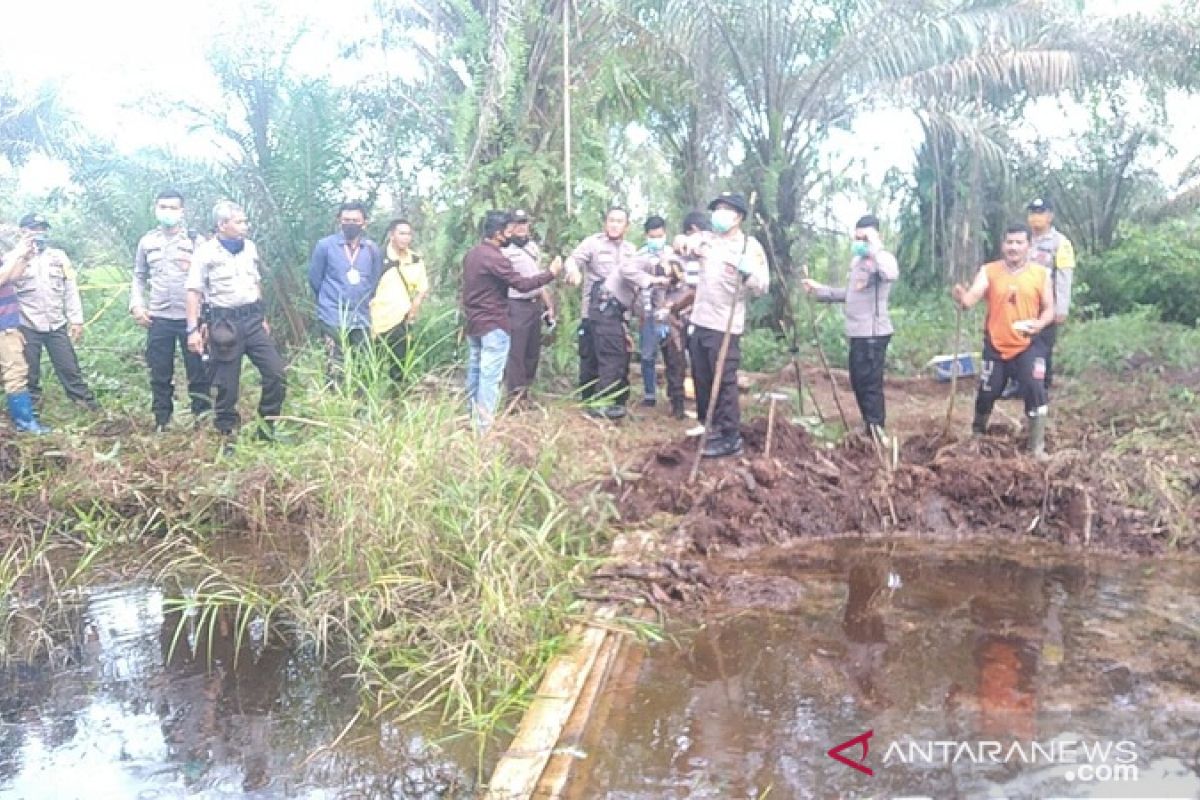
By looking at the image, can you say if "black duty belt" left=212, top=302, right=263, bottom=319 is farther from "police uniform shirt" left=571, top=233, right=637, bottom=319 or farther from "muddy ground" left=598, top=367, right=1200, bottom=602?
"muddy ground" left=598, top=367, right=1200, bottom=602

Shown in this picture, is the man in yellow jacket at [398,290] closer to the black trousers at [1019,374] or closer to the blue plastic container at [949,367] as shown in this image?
the black trousers at [1019,374]

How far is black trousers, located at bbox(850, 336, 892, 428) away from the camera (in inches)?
251

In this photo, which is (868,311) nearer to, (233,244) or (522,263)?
(522,263)

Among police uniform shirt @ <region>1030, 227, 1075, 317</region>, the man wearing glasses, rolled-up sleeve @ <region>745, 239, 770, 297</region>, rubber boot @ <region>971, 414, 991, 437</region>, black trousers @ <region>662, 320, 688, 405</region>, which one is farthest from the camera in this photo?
black trousers @ <region>662, 320, 688, 405</region>

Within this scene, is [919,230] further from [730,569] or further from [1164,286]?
[730,569]

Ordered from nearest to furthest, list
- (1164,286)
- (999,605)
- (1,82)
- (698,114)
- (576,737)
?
(576,737), (999,605), (698,114), (1164,286), (1,82)

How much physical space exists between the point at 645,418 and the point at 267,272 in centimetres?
394

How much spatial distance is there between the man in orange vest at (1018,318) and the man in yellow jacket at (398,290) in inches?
145

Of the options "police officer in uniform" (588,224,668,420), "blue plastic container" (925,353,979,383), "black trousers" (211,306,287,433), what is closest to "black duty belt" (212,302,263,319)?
"black trousers" (211,306,287,433)

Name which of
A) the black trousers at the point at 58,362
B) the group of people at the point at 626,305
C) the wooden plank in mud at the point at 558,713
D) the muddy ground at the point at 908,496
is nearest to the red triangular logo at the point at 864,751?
the wooden plank in mud at the point at 558,713

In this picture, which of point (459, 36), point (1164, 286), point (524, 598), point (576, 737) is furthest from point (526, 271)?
point (1164, 286)

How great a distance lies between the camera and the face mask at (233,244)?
6.36 meters

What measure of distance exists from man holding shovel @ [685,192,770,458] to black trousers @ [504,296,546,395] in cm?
165

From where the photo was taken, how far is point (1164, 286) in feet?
41.2
